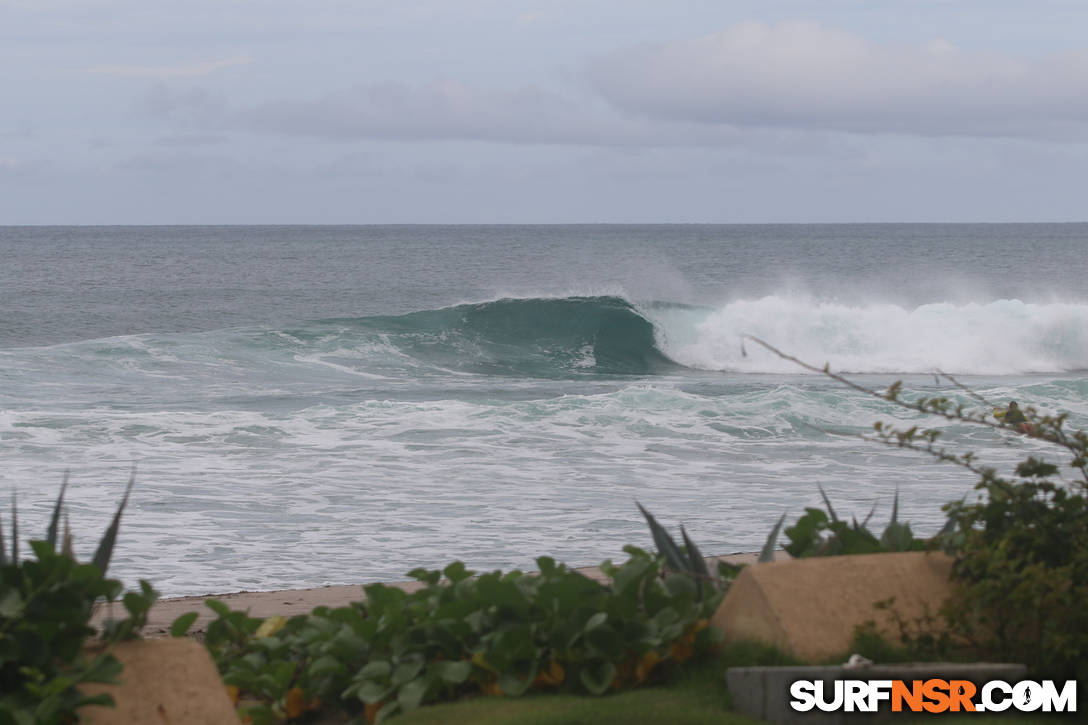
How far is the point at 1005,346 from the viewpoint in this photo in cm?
2566

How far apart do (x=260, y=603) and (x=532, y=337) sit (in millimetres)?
20206

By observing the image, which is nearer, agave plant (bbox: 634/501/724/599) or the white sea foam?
agave plant (bbox: 634/501/724/599)

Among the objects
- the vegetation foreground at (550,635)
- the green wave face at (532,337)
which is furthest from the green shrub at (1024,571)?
the green wave face at (532,337)

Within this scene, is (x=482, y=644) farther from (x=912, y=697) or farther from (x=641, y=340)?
(x=641, y=340)

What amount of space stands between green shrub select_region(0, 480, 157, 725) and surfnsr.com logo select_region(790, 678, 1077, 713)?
71.2 inches

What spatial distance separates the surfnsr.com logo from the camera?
9.71 ft

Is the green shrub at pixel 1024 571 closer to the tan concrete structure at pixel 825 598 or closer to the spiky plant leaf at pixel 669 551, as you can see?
the tan concrete structure at pixel 825 598

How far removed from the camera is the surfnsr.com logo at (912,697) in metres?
2.96

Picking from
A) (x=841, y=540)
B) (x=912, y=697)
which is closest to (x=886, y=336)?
(x=841, y=540)

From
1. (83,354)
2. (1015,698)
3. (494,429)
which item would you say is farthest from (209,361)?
A: (1015,698)

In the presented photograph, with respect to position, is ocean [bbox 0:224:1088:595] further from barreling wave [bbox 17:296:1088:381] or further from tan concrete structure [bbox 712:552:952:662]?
tan concrete structure [bbox 712:552:952:662]

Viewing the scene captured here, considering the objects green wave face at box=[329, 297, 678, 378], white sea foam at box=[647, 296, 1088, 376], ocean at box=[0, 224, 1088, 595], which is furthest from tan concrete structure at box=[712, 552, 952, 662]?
white sea foam at box=[647, 296, 1088, 376]

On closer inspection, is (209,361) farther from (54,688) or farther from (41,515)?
(54,688)

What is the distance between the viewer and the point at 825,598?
344 cm
